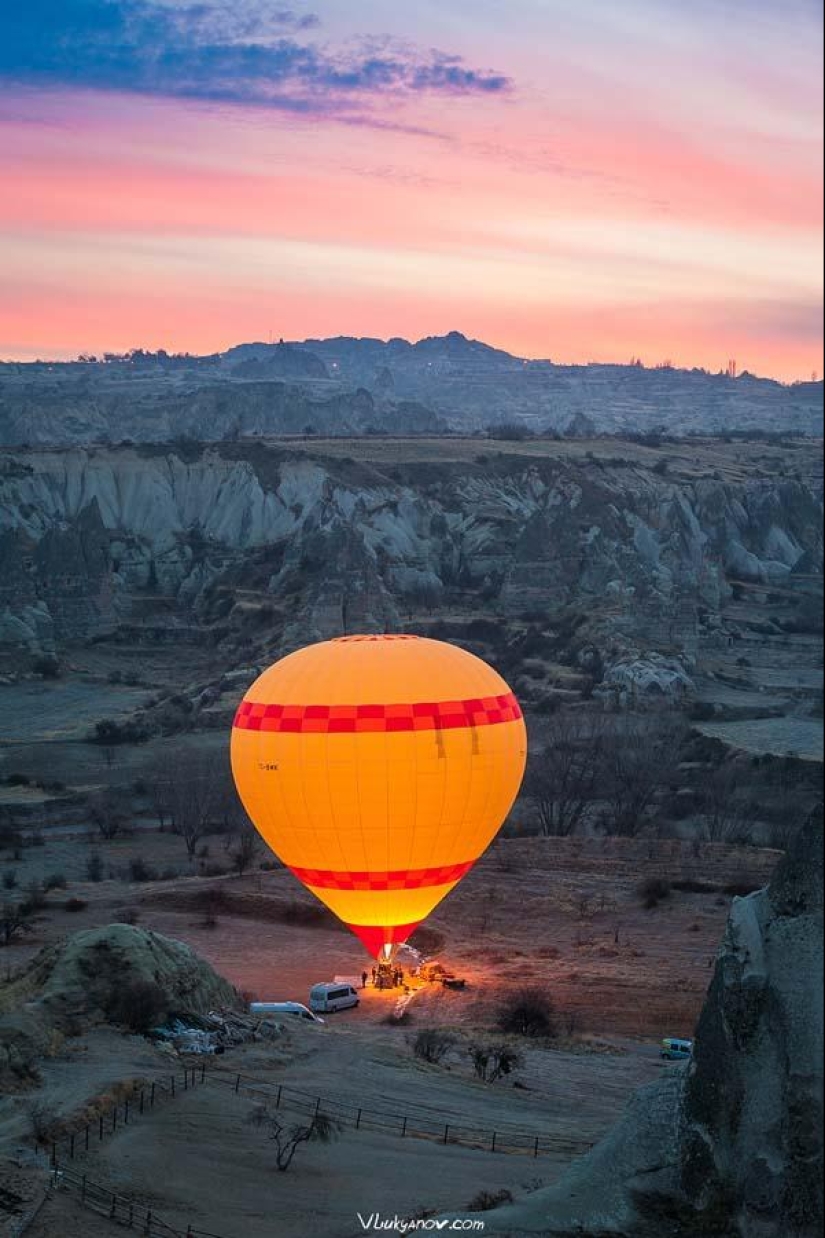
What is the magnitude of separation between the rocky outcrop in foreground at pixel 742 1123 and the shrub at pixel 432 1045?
1076cm

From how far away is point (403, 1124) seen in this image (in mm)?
18797

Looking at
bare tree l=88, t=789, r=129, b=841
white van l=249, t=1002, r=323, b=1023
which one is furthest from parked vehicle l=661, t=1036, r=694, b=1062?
bare tree l=88, t=789, r=129, b=841

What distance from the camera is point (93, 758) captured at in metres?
47.1

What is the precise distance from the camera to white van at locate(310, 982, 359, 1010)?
25344 millimetres

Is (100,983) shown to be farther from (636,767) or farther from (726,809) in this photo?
(636,767)

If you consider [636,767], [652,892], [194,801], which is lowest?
[652,892]

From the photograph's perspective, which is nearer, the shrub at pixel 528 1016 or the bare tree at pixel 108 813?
the shrub at pixel 528 1016

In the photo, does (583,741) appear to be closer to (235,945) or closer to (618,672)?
(618,672)

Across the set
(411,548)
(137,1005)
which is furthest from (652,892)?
(411,548)

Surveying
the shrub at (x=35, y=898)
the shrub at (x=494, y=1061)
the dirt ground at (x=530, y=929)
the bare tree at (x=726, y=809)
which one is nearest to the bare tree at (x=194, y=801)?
the dirt ground at (x=530, y=929)

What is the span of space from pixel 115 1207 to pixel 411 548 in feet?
233

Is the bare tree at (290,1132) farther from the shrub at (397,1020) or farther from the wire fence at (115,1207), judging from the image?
the shrub at (397,1020)

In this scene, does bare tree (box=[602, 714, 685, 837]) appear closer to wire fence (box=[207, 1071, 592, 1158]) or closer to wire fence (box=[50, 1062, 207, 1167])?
wire fence (box=[207, 1071, 592, 1158])

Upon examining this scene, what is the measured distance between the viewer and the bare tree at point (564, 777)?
4247 cm
